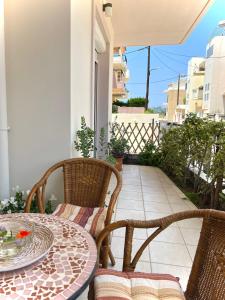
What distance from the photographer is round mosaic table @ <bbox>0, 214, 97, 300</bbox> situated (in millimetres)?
738

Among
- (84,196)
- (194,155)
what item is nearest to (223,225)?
(84,196)

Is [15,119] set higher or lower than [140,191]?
higher

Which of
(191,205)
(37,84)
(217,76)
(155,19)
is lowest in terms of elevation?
(191,205)

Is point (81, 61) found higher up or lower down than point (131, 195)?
higher up

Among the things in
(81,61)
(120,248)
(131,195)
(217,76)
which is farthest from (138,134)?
(217,76)

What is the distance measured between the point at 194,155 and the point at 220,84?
13330mm

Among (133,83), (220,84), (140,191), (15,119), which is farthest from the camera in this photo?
(133,83)

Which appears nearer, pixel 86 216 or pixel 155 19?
pixel 86 216

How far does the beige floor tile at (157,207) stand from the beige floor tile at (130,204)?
7 centimetres

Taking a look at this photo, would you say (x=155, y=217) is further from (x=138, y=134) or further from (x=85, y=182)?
(x=138, y=134)

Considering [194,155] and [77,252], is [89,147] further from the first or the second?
[194,155]

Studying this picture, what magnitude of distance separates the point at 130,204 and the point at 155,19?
300cm

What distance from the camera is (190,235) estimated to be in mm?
2338

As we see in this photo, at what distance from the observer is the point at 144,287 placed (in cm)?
100
